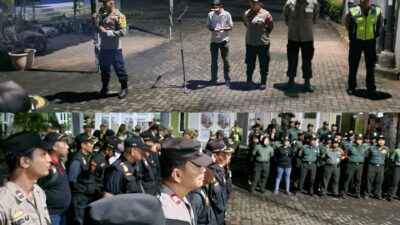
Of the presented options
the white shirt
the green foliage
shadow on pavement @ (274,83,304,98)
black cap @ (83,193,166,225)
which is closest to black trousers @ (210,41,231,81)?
Answer: the white shirt

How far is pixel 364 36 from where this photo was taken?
2840 mm

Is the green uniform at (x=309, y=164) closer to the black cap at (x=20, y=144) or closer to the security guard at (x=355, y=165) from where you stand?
the security guard at (x=355, y=165)

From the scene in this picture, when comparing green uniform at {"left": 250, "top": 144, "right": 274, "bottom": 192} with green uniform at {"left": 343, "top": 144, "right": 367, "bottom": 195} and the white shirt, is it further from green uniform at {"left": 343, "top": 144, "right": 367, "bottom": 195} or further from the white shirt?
the white shirt

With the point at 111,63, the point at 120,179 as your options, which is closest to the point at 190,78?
the point at 111,63

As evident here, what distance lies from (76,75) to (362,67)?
156 centimetres

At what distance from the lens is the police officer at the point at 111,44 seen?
9.19 ft

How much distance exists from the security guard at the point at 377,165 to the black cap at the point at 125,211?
209 cm

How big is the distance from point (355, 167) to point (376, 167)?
129 millimetres

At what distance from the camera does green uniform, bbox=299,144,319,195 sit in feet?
10.8

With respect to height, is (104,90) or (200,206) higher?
(104,90)

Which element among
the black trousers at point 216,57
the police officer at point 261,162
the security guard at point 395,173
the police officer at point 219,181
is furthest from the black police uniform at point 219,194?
the security guard at point 395,173

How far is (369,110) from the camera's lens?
2.88 m

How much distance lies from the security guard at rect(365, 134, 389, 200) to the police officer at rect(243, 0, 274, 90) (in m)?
0.78

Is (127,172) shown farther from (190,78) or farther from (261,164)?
(261,164)
